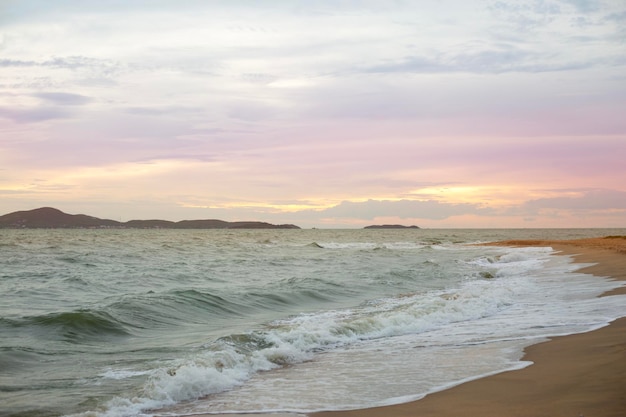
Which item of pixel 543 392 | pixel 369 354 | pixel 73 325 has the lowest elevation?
pixel 369 354

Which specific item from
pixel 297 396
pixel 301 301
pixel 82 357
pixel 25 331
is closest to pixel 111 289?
pixel 301 301

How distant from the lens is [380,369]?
8.33m

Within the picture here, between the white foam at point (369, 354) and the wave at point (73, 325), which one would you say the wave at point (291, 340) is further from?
the wave at point (73, 325)

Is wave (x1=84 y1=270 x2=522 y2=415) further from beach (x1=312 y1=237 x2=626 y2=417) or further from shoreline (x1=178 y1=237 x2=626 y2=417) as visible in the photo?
beach (x1=312 y1=237 x2=626 y2=417)

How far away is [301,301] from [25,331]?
786cm

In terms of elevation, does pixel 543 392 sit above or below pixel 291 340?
above

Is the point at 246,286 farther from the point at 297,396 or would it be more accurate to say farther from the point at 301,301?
the point at 297,396

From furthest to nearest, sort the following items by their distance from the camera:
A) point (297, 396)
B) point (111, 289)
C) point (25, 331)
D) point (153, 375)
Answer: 1. point (111, 289)
2. point (25, 331)
3. point (153, 375)
4. point (297, 396)

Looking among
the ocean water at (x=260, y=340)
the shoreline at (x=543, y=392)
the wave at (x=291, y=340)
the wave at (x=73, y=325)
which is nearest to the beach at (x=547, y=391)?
the shoreline at (x=543, y=392)

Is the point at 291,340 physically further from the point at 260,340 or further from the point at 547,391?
the point at 547,391

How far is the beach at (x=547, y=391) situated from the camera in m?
5.58

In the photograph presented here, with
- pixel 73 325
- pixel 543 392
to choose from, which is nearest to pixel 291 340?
pixel 73 325

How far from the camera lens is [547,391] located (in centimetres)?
625

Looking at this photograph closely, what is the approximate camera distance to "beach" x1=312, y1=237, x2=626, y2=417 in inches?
220
